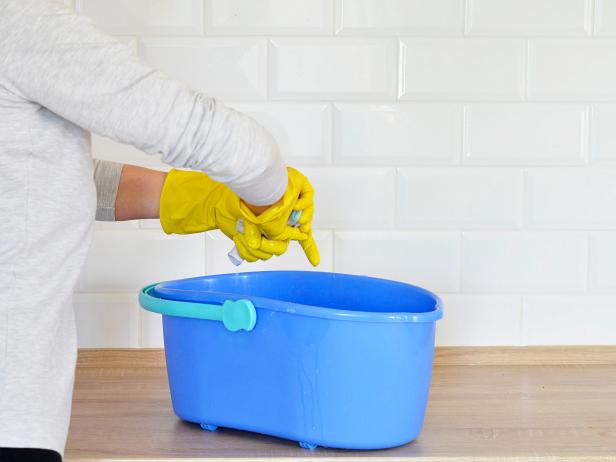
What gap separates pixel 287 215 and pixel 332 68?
1.53ft

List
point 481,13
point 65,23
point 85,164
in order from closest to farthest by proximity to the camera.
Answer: point 65,23
point 85,164
point 481,13

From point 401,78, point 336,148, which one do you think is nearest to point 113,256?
point 336,148

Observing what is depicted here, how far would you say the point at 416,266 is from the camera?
1.36 meters

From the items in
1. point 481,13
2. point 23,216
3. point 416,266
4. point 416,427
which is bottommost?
point 416,427

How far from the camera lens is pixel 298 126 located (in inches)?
52.4

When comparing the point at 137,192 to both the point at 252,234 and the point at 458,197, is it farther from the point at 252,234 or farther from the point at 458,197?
the point at 458,197

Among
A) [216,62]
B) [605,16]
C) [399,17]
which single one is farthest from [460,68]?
[216,62]

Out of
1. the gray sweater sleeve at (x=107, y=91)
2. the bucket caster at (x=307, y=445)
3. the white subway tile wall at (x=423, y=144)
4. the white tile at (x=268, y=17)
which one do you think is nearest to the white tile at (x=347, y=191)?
the white subway tile wall at (x=423, y=144)

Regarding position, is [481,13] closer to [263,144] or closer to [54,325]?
[263,144]

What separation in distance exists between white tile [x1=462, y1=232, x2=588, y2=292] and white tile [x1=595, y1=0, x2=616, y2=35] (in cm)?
32

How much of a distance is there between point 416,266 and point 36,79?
2.66 feet

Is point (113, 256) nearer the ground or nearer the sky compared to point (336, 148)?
nearer the ground

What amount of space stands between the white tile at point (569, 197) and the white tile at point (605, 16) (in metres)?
0.22

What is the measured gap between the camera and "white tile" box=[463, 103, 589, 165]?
1346 millimetres
